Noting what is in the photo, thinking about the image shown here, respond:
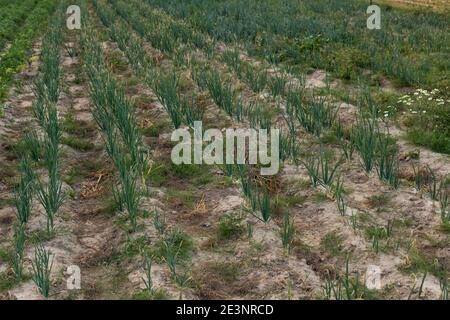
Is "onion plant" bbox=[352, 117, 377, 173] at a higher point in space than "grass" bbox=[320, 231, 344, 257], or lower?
higher

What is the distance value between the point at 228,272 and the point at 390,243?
1074 millimetres

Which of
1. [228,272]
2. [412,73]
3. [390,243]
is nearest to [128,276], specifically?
[228,272]

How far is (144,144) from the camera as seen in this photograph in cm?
594

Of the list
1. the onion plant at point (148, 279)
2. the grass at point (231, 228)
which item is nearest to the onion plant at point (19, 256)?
the onion plant at point (148, 279)

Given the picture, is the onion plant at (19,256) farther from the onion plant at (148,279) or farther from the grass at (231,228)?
the grass at (231,228)

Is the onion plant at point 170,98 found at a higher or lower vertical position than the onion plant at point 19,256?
higher

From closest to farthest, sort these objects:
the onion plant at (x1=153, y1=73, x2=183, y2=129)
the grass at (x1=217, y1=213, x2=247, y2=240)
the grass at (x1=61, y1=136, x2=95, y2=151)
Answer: the grass at (x1=217, y1=213, x2=247, y2=240) → the grass at (x1=61, y1=136, x2=95, y2=151) → the onion plant at (x1=153, y1=73, x2=183, y2=129)

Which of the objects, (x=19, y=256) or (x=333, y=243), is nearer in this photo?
(x=19, y=256)

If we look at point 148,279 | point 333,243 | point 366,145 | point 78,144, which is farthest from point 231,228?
point 78,144

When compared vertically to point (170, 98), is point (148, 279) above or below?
below

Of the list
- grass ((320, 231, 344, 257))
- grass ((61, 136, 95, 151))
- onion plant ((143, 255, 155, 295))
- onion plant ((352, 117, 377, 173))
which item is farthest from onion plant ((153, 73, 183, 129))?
onion plant ((143, 255, 155, 295))

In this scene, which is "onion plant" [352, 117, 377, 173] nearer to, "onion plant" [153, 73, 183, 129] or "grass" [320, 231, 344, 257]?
"grass" [320, 231, 344, 257]

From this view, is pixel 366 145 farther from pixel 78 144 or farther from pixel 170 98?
pixel 78 144
